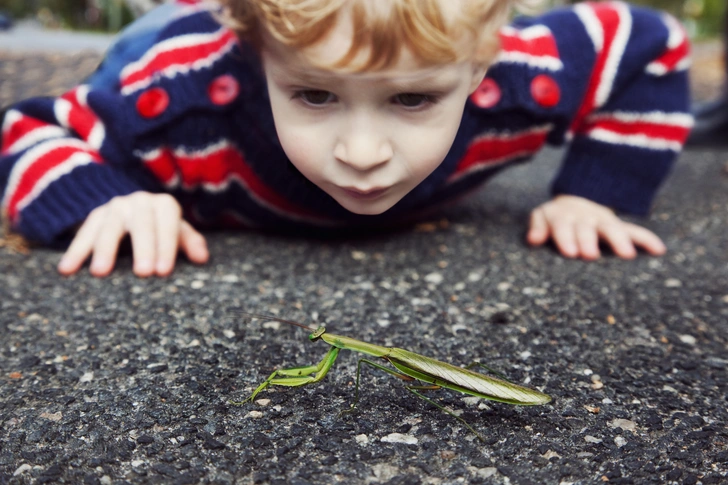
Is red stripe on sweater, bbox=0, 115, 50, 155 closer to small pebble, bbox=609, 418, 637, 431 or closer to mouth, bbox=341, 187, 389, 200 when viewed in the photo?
mouth, bbox=341, 187, 389, 200

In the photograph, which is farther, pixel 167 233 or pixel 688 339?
pixel 167 233

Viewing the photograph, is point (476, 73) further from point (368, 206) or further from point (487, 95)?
point (487, 95)

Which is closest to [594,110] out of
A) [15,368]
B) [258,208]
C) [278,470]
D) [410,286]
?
[410,286]

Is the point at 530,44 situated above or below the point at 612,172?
above

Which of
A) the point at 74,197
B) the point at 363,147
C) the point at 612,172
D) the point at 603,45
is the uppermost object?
the point at 603,45

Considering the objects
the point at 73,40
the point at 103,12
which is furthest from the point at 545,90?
the point at 103,12

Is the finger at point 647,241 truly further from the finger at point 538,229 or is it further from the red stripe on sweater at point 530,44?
the red stripe on sweater at point 530,44

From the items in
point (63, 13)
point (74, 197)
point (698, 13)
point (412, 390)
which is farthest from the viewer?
point (698, 13)
